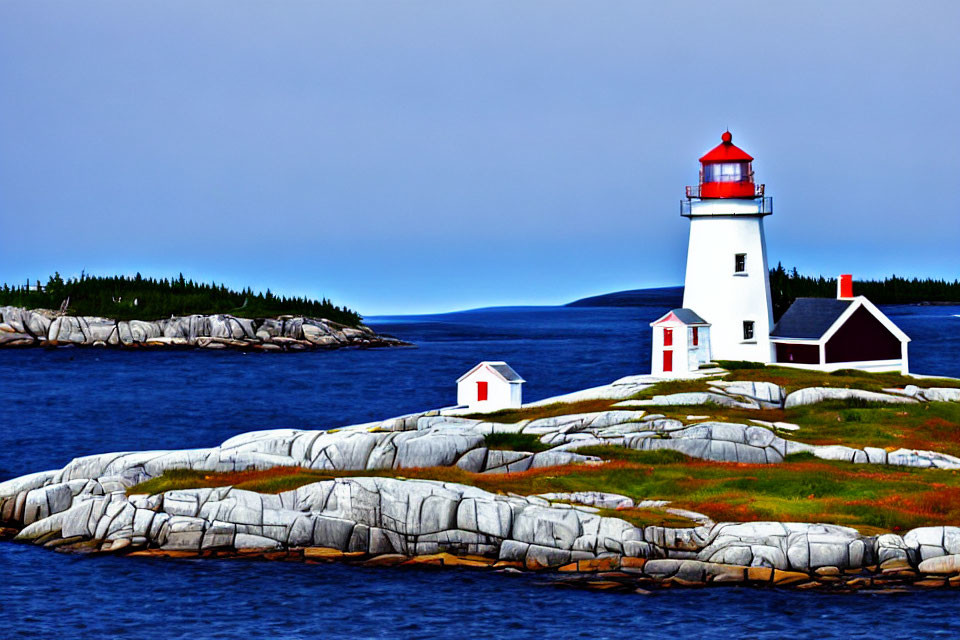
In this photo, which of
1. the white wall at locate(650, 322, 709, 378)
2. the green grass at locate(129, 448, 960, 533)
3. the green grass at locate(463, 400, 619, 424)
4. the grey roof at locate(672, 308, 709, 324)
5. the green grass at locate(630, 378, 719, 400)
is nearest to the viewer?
the green grass at locate(129, 448, 960, 533)

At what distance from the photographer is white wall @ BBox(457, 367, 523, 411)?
2058 inches

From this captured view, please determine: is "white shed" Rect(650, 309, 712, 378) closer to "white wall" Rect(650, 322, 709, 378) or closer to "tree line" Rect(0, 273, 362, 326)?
"white wall" Rect(650, 322, 709, 378)

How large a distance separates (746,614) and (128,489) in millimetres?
20844

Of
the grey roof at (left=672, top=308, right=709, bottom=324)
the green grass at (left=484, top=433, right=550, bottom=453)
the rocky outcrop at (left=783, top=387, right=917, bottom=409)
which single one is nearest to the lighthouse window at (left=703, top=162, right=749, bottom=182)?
the grey roof at (left=672, top=308, right=709, bottom=324)

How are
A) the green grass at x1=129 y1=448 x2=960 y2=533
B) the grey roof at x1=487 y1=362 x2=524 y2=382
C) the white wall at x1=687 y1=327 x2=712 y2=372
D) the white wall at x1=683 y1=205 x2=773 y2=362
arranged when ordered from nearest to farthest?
1. the green grass at x1=129 y1=448 x2=960 y2=533
2. the grey roof at x1=487 y1=362 x2=524 y2=382
3. the white wall at x1=687 y1=327 x2=712 y2=372
4. the white wall at x1=683 y1=205 x2=773 y2=362

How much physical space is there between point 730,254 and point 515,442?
1925cm

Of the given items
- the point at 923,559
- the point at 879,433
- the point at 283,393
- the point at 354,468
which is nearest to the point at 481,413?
the point at 354,468

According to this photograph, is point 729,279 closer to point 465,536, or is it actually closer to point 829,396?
point 829,396

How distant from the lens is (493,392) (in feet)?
173

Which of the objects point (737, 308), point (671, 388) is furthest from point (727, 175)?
point (671, 388)

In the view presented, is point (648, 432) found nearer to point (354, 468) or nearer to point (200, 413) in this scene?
point (354, 468)

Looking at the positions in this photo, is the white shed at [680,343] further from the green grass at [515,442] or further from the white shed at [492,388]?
the green grass at [515,442]

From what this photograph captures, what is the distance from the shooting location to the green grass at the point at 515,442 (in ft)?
144

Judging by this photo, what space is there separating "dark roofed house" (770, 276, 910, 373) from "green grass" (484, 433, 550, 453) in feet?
63.8
